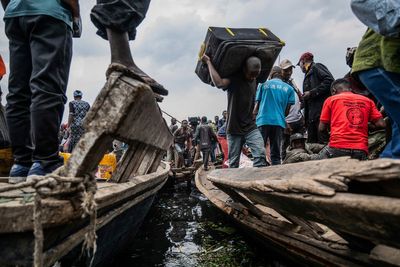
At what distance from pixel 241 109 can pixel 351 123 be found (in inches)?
47.3

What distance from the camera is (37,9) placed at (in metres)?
1.76

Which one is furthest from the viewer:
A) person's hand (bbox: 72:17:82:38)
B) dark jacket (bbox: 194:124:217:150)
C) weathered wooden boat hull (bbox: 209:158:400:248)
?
dark jacket (bbox: 194:124:217:150)

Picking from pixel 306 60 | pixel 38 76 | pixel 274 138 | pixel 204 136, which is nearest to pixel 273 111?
pixel 274 138

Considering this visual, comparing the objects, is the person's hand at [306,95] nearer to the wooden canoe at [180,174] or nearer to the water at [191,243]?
the water at [191,243]

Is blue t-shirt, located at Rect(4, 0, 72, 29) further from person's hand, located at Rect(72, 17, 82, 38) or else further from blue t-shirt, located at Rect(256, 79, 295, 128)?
blue t-shirt, located at Rect(256, 79, 295, 128)

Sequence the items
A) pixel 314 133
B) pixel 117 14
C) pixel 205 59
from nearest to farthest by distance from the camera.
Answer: pixel 117 14
pixel 205 59
pixel 314 133

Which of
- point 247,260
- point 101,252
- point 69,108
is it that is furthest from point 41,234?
point 69,108

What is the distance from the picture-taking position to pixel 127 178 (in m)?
2.12

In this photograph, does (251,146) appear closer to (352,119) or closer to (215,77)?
(215,77)

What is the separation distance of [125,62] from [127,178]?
0.79 meters

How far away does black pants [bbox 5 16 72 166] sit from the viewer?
5.61 feet

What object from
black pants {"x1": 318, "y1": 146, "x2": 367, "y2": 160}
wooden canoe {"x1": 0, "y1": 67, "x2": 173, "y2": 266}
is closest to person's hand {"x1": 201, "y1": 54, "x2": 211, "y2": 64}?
black pants {"x1": 318, "y1": 146, "x2": 367, "y2": 160}

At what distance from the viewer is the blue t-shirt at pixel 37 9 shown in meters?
1.76

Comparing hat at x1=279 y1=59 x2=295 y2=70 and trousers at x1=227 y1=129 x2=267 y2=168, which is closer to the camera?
trousers at x1=227 y1=129 x2=267 y2=168
